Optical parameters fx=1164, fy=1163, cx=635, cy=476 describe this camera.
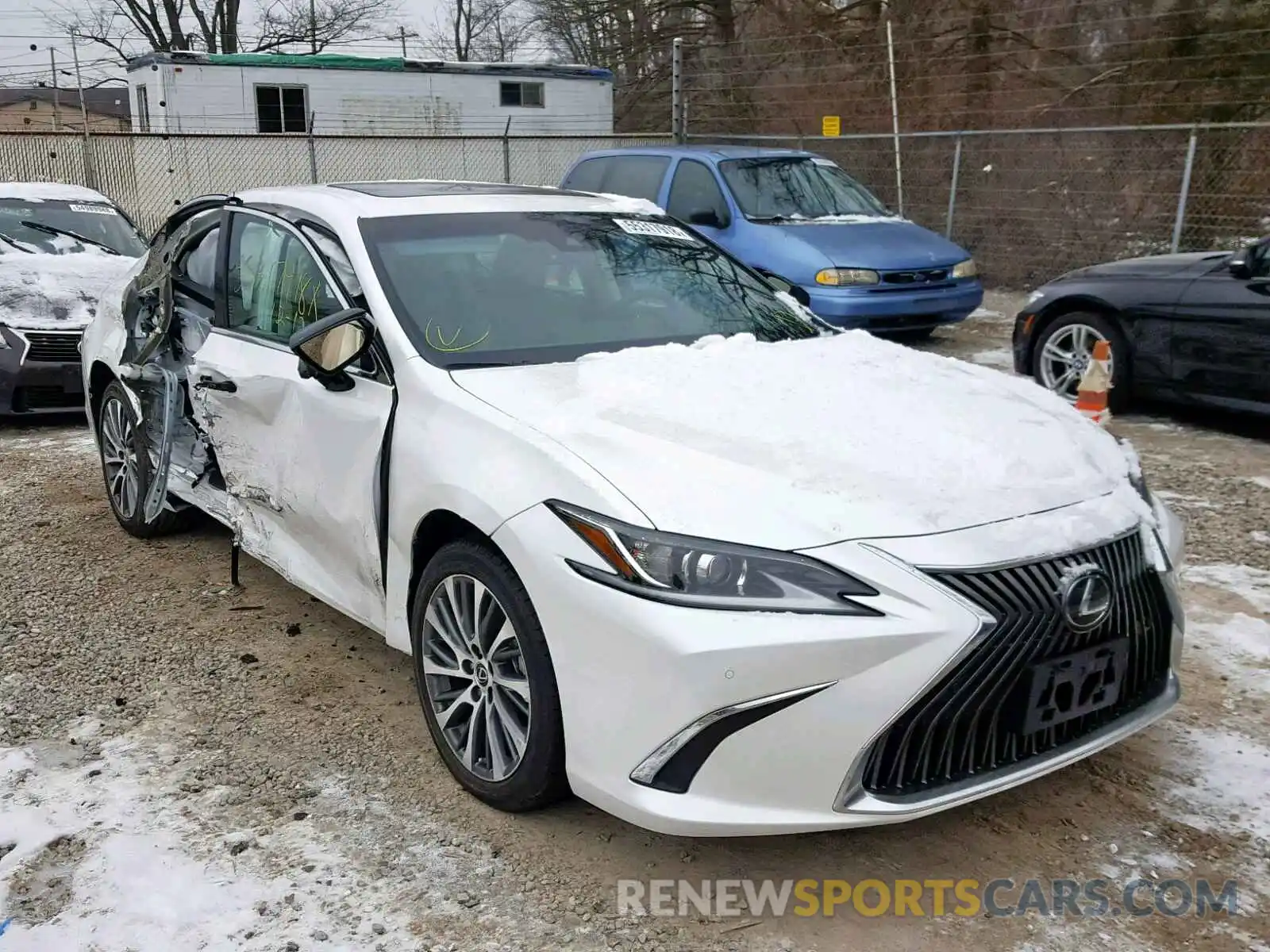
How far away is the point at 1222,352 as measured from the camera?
6.70 m

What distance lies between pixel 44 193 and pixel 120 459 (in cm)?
488

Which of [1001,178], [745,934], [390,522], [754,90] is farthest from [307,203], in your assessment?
[754,90]

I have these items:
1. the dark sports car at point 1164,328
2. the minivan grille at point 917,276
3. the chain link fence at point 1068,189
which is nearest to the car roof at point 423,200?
the dark sports car at point 1164,328

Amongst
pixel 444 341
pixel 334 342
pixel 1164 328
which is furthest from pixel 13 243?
pixel 1164 328

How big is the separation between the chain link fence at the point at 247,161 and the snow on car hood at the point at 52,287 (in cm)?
825

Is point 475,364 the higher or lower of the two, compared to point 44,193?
lower

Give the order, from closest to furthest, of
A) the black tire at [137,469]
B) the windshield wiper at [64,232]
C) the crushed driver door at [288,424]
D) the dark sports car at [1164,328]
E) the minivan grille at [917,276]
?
the crushed driver door at [288,424], the black tire at [137,469], the dark sports car at [1164,328], the windshield wiper at [64,232], the minivan grille at [917,276]

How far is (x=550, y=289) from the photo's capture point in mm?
3896

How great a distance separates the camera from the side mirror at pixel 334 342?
3.46 m

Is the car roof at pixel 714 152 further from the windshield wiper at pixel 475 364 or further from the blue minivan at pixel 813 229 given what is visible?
the windshield wiper at pixel 475 364

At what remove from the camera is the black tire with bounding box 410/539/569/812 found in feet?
9.12

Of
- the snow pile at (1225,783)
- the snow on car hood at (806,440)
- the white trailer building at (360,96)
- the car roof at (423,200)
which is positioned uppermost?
the white trailer building at (360,96)

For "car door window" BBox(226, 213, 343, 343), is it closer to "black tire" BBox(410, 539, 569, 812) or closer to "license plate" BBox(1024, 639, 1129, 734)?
"black tire" BBox(410, 539, 569, 812)

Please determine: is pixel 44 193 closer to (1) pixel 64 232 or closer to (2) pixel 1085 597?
(1) pixel 64 232
